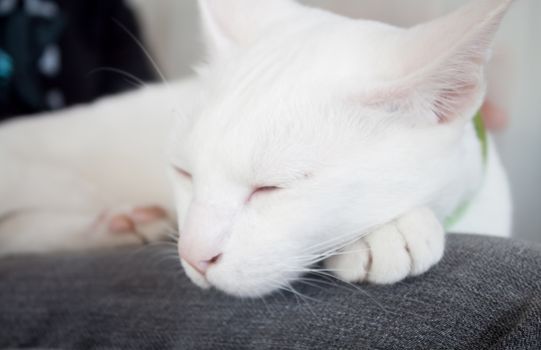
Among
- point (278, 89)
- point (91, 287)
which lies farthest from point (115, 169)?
point (278, 89)

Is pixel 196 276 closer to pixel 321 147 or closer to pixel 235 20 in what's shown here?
pixel 321 147

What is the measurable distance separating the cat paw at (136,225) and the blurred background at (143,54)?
25 centimetres

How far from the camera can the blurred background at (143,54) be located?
1190 millimetres

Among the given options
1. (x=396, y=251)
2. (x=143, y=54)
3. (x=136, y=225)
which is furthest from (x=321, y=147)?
(x=143, y=54)

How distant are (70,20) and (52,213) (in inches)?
34.8

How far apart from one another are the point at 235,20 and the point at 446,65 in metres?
0.33

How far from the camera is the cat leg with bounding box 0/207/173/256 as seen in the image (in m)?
0.90

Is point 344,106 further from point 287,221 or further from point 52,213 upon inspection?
point 52,213

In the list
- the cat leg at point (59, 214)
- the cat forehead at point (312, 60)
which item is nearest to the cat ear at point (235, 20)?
the cat forehead at point (312, 60)

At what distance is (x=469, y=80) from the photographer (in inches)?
20.8

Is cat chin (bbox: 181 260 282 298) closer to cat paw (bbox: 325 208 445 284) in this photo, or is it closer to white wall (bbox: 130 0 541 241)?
cat paw (bbox: 325 208 445 284)

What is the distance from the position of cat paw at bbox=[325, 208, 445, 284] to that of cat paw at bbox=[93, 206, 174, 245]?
0.40 meters

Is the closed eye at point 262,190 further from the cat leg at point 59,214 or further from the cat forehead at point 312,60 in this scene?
the cat leg at point 59,214

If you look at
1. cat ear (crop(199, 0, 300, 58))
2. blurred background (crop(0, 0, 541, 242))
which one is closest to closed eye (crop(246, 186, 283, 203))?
cat ear (crop(199, 0, 300, 58))
